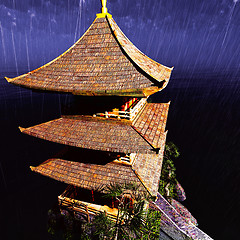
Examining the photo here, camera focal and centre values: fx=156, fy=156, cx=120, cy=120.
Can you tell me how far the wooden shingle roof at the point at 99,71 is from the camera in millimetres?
6156

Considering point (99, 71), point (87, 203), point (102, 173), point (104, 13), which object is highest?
point (104, 13)

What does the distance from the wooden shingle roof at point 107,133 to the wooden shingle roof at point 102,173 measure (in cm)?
216

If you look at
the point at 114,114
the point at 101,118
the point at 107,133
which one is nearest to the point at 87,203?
the point at 107,133

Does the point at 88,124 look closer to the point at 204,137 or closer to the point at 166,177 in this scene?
the point at 166,177

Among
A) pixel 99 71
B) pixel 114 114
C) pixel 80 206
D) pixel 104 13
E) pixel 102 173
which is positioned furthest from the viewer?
pixel 80 206

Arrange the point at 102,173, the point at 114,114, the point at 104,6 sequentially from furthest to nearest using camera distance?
the point at 102,173 < the point at 104,6 < the point at 114,114

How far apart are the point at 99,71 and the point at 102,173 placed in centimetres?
529

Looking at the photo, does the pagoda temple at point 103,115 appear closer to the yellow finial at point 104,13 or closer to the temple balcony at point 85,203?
the yellow finial at point 104,13

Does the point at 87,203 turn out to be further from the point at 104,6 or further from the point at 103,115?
the point at 104,6

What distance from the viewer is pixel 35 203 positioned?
23.8 m

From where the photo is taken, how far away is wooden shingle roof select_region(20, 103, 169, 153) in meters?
6.66

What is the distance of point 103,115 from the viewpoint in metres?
8.01

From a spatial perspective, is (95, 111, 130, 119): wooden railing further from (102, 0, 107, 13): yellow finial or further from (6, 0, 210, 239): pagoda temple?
(102, 0, 107, 13): yellow finial

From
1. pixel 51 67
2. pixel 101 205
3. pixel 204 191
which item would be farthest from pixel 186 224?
pixel 204 191
